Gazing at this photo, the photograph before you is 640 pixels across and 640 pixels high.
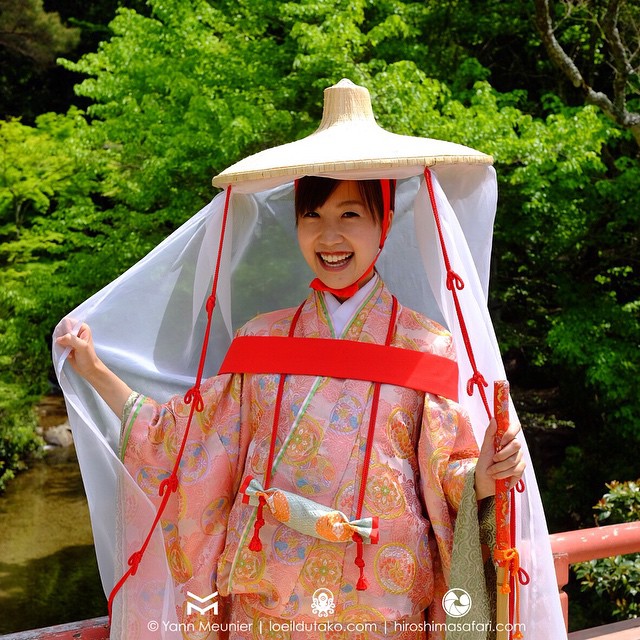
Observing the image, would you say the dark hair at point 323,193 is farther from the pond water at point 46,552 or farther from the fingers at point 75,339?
the pond water at point 46,552

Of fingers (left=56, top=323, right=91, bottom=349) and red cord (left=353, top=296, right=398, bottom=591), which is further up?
fingers (left=56, top=323, right=91, bottom=349)

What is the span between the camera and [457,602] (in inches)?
67.1

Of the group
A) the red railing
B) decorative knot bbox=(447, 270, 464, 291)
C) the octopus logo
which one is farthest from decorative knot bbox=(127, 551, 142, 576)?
the red railing

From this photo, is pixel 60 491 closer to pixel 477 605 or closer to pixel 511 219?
pixel 511 219

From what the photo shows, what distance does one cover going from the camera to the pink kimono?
5.57ft

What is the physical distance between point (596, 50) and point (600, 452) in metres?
4.28

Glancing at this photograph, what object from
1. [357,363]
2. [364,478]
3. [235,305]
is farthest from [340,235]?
[364,478]

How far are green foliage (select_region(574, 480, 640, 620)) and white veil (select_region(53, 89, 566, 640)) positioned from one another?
9.07ft

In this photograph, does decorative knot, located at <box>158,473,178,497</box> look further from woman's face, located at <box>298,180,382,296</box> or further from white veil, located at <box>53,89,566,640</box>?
woman's face, located at <box>298,180,382,296</box>

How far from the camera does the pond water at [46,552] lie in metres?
7.67

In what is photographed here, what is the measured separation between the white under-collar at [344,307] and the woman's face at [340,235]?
5 cm

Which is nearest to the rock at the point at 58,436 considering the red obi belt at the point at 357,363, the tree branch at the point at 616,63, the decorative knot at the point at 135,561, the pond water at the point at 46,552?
the pond water at the point at 46,552

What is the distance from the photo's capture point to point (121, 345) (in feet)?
6.39

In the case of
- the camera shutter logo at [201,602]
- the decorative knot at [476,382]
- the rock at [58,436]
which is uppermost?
the decorative knot at [476,382]
